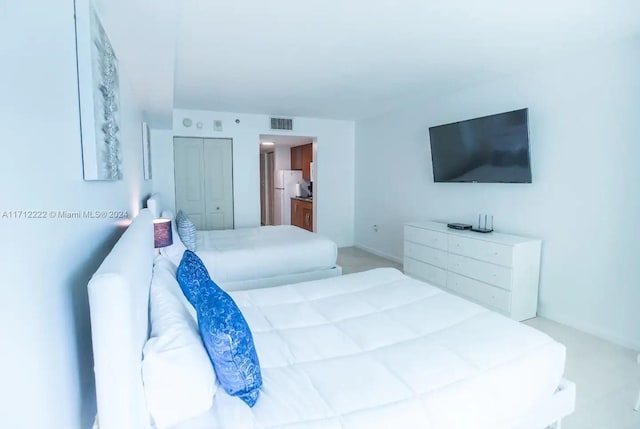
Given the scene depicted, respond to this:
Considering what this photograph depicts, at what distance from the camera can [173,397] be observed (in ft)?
3.65

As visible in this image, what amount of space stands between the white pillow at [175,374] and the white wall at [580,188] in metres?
3.18

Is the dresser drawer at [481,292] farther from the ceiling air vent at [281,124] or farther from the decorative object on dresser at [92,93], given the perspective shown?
the ceiling air vent at [281,124]

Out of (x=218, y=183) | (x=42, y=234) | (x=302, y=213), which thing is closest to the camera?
(x=42, y=234)

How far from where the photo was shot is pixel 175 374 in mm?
1117

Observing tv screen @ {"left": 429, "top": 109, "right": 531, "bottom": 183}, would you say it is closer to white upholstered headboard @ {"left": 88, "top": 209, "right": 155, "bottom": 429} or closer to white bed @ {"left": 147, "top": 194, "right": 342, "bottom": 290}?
white bed @ {"left": 147, "top": 194, "right": 342, "bottom": 290}

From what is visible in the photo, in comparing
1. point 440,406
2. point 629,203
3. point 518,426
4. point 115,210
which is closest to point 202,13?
point 115,210

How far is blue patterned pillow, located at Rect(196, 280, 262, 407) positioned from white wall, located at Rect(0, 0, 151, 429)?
392mm

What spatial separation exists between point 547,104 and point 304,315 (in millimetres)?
2998

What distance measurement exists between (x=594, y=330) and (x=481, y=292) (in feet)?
2.97

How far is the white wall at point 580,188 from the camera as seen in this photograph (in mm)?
2631

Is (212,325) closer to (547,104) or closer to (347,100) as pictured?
(547,104)

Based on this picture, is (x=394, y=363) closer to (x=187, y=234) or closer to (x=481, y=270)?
(x=481, y=270)

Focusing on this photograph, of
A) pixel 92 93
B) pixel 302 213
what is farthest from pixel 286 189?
pixel 92 93

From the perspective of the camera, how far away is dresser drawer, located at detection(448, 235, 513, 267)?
3.09 m
